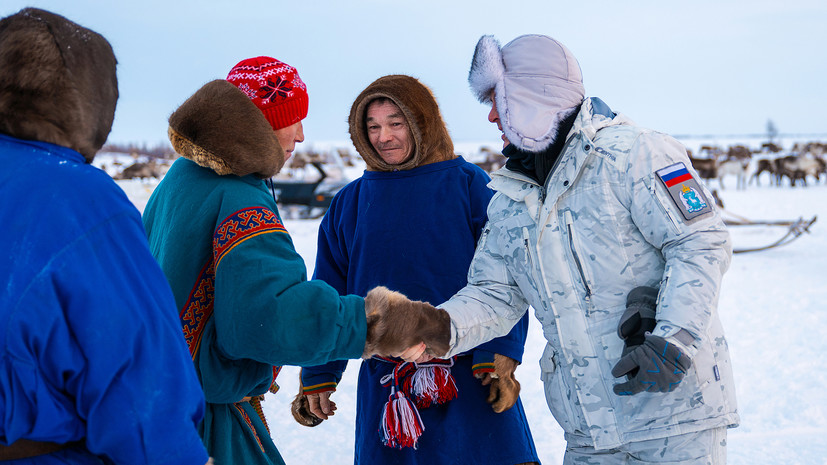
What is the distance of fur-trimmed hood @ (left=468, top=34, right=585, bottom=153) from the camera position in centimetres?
174

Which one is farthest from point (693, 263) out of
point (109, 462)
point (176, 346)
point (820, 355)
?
point (820, 355)

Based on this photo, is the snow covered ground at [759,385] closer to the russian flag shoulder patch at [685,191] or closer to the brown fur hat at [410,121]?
the brown fur hat at [410,121]

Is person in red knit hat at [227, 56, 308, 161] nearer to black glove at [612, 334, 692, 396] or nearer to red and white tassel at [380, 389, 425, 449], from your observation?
red and white tassel at [380, 389, 425, 449]

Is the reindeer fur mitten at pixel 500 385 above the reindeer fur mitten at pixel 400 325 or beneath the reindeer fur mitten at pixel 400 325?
beneath

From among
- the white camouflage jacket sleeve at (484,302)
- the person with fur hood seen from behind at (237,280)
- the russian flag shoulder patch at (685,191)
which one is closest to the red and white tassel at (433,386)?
the white camouflage jacket sleeve at (484,302)

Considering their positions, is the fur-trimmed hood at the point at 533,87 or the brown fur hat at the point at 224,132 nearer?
the brown fur hat at the point at 224,132

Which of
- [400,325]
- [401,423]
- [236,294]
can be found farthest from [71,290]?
[401,423]

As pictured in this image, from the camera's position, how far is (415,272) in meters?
2.29

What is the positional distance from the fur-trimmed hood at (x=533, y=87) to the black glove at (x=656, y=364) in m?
0.56

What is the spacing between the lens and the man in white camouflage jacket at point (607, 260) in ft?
4.93

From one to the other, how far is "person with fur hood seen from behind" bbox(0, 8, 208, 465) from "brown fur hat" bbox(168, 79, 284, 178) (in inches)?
21.4

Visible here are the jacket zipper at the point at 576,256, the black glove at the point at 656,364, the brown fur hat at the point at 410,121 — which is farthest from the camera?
the brown fur hat at the point at 410,121

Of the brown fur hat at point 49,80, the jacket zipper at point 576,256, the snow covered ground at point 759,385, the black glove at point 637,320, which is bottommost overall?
the snow covered ground at point 759,385

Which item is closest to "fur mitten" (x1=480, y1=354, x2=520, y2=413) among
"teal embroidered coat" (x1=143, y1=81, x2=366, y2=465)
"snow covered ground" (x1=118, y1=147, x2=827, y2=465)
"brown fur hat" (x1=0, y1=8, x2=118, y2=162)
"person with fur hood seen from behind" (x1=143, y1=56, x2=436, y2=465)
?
"person with fur hood seen from behind" (x1=143, y1=56, x2=436, y2=465)
